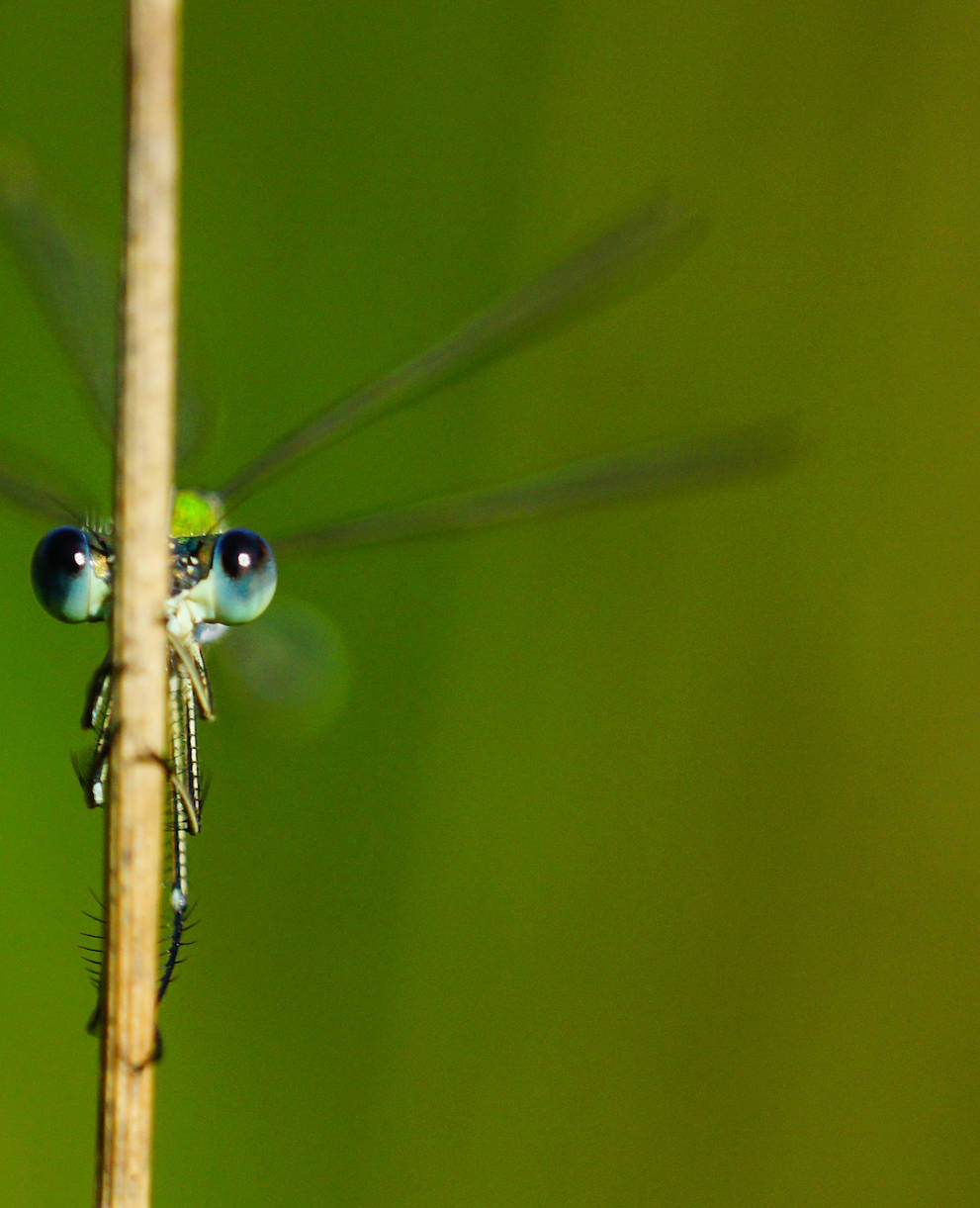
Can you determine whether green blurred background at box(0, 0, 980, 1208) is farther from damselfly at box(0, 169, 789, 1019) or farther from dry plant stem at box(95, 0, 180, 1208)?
dry plant stem at box(95, 0, 180, 1208)

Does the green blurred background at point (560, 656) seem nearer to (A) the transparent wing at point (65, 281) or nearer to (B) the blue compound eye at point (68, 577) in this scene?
(A) the transparent wing at point (65, 281)

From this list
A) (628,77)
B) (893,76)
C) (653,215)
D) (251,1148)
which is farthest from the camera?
(628,77)

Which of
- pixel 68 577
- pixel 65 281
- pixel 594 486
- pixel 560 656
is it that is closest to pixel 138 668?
pixel 68 577

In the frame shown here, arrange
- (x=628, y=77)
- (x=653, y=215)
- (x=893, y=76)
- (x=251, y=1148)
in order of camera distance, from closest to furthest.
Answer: (x=653, y=215), (x=251, y=1148), (x=893, y=76), (x=628, y=77)

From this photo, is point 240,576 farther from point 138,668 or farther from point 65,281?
point 65,281

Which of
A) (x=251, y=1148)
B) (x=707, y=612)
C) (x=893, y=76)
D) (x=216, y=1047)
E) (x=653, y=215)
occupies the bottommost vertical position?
(x=251, y=1148)

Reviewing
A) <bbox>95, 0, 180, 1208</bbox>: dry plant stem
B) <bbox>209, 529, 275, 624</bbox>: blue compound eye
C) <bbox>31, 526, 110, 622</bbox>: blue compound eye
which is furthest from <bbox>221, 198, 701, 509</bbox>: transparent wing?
<bbox>95, 0, 180, 1208</bbox>: dry plant stem

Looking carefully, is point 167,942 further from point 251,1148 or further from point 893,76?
point 893,76

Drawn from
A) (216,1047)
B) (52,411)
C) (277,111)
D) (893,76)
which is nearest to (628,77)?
(893,76)
